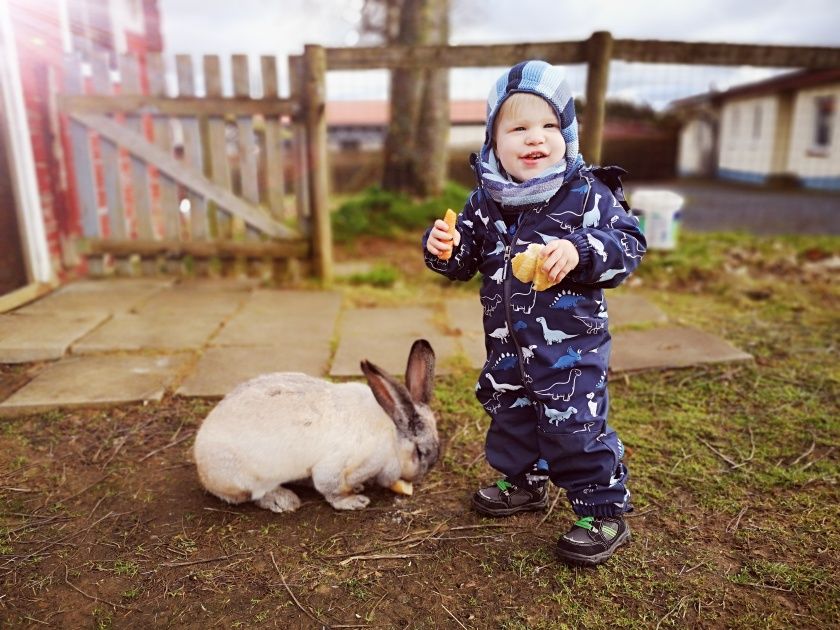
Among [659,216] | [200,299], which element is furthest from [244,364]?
[659,216]

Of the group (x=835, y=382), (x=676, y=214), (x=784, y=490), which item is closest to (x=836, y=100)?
(x=676, y=214)

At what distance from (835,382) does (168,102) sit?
4.71 meters

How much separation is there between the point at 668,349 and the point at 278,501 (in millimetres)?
2407

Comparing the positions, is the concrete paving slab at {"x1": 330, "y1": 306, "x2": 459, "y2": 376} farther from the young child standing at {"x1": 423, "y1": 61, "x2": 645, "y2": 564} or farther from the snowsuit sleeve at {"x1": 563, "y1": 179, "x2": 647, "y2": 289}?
the snowsuit sleeve at {"x1": 563, "y1": 179, "x2": 647, "y2": 289}

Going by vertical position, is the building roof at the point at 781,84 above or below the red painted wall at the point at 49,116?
above

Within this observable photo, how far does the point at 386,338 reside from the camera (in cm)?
398

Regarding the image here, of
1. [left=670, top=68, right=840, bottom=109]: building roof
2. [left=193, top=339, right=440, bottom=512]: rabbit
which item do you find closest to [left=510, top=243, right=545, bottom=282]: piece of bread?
[left=193, top=339, right=440, bottom=512]: rabbit

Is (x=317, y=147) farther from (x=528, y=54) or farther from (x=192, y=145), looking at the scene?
(x=528, y=54)

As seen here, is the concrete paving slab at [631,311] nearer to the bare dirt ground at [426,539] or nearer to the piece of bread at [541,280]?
the bare dirt ground at [426,539]

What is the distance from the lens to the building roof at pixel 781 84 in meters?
16.1

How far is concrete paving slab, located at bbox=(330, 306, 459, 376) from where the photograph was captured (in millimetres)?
3543

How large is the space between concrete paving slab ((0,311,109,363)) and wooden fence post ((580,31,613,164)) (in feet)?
11.5

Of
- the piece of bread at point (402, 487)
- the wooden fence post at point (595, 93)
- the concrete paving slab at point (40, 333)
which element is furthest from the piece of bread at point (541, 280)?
the wooden fence post at point (595, 93)

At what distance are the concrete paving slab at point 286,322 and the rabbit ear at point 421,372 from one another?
52.3 inches
